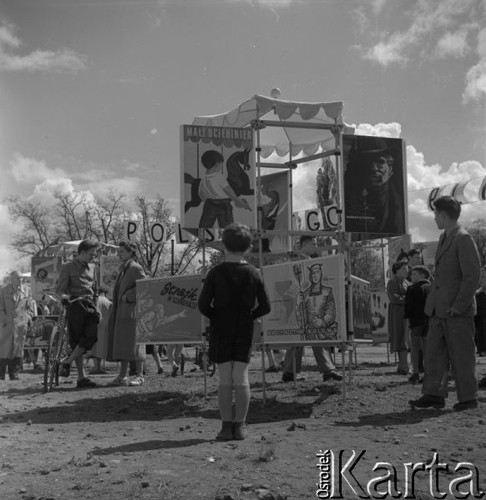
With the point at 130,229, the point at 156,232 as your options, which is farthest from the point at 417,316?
the point at 156,232

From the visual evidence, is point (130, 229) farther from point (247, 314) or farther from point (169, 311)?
point (247, 314)

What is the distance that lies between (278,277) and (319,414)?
1727 millimetres

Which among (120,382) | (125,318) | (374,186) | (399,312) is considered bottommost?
(120,382)

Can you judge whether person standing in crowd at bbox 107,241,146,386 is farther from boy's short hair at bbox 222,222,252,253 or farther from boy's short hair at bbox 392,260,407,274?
boy's short hair at bbox 222,222,252,253

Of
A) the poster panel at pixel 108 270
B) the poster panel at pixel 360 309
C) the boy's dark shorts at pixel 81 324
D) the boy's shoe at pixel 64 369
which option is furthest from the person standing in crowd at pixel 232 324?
the poster panel at pixel 108 270

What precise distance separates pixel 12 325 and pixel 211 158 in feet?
22.4

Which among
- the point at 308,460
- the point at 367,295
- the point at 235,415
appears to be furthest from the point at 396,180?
the point at 308,460

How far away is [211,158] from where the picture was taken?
27.7 feet

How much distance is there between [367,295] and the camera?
8.48 m

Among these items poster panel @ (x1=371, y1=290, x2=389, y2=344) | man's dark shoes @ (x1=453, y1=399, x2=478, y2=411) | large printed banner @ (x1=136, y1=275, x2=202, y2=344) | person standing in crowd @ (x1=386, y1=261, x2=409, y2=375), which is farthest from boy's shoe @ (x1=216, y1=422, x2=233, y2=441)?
poster panel @ (x1=371, y1=290, x2=389, y2=344)

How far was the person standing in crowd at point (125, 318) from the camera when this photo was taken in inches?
416

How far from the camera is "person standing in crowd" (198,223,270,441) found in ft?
19.2

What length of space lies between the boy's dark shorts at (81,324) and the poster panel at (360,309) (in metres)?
4.21

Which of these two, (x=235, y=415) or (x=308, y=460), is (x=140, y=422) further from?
(x=308, y=460)
